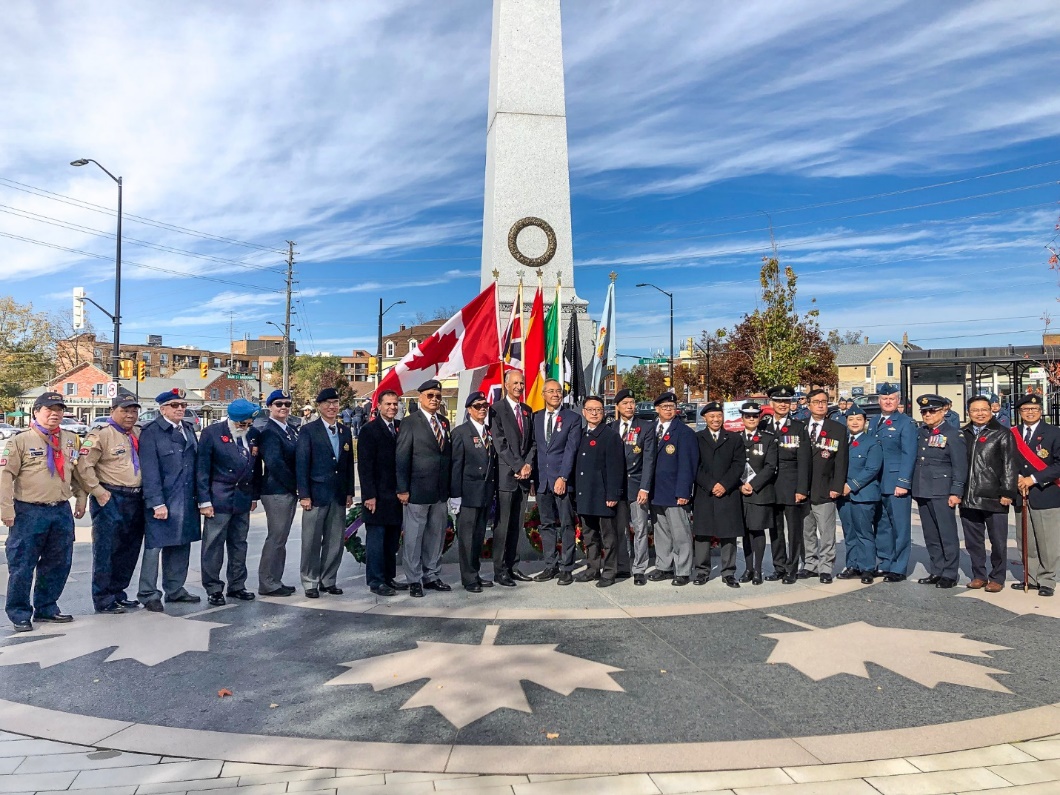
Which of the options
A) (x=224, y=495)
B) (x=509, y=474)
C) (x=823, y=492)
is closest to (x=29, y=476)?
(x=224, y=495)

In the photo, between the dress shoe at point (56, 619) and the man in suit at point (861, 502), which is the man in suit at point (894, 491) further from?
the dress shoe at point (56, 619)

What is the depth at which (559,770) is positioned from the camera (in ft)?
11.5

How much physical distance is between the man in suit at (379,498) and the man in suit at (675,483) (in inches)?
101

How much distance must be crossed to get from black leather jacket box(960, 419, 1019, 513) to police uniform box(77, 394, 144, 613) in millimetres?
7600

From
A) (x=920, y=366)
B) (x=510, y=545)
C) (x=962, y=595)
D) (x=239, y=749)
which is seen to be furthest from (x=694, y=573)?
(x=920, y=366)

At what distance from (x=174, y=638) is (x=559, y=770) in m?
3.53

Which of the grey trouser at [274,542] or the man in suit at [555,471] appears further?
the man in suit at [555,471]

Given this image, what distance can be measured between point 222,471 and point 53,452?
1.32 metres

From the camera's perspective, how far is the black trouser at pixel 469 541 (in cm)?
720

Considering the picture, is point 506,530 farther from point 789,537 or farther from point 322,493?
point 789,537

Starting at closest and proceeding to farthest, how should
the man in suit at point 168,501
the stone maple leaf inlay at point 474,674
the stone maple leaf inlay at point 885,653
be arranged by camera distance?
the stone maple leaf inlay at point 474,674, the stone maple leaf inlay at point 885,653, the man in suit at point 168,501

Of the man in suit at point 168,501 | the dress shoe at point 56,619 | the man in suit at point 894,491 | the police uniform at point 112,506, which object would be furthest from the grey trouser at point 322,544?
the man in suit at point 894,491

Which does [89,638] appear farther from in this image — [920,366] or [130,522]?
[920,366]

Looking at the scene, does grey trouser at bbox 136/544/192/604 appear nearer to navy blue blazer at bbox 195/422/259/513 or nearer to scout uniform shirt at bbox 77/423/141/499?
navy blue blazer at bbox 195/422/259/513
